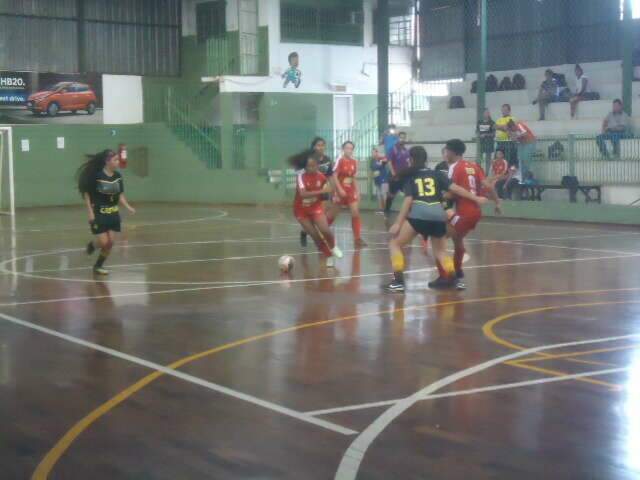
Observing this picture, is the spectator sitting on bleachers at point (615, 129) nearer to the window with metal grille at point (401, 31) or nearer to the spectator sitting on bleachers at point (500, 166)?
the spectator sitting on bleachers at point (500, 166)

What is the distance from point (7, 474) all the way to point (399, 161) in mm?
20151

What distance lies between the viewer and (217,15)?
123 ft

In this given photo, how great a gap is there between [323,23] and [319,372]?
3083 cm

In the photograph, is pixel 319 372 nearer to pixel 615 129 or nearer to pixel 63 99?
pixel 615 129

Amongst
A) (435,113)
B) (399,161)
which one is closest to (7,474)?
(399,161)

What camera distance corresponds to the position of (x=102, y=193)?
605 inches

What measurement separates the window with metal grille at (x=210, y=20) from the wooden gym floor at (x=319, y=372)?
72.4ft

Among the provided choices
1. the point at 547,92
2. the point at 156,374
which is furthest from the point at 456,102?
the point at 156,374

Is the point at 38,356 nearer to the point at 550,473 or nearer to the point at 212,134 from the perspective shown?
the point at 550,473

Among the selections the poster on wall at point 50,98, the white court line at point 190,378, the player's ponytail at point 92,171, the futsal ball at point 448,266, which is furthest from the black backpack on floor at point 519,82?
the white court line at point 190,378

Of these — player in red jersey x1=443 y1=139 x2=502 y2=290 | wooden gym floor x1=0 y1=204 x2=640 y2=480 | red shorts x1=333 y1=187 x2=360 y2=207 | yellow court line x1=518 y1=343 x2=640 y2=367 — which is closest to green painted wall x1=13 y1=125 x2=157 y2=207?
red shorts x1=333 y1=187 x2=360 y2=207

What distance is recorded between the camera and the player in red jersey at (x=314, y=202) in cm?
1628

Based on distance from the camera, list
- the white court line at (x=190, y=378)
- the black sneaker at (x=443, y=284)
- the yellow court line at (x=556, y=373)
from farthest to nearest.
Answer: the black sneaker at (x=443, y=284)
the yellow court line at (x=556, y=373)
the white court line at (x=190, y=378)

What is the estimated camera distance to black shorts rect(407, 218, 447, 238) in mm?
12891
